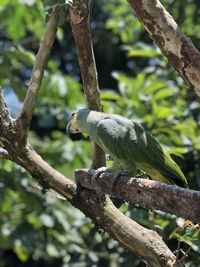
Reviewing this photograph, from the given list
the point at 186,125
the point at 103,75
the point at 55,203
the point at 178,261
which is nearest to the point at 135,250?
the point at 178,261

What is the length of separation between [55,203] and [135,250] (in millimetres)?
2095

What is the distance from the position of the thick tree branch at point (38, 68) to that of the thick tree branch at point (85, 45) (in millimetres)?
100

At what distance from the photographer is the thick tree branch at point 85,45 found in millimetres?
2174

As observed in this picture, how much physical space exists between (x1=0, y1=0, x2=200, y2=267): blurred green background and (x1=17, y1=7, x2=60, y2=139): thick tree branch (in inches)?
33.1

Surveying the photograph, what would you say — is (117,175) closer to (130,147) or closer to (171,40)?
(130,147)

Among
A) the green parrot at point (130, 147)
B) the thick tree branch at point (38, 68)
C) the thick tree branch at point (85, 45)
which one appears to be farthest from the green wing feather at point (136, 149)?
the thick tree branch at point (38, 68)

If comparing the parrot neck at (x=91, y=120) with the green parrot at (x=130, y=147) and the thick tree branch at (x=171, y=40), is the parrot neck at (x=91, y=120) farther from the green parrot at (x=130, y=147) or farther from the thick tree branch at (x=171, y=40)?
the thick tree branch at (x=171, y=40)

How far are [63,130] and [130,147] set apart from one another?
2681mm

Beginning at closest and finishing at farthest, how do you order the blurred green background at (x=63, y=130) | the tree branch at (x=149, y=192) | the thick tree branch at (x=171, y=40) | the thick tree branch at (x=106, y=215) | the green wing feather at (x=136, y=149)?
1. the tree branch at (x=149, y=192)
2. the thick tree branch at (x=171, y=40)
3. the thick tree branch at (x=106, y=215)
4. the green wing feather at (x=136, y=149)
5. the blurred green background at (x=63, y=130)

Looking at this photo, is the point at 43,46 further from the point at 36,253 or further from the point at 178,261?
the point at 36,253

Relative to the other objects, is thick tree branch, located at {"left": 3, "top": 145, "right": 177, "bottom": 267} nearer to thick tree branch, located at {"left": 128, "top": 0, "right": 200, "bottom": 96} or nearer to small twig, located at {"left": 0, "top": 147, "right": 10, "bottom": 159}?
small twig, located at {"left": 0, "top": 147, "right": 10, "bottom": 159}

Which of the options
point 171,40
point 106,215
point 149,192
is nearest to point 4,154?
point 106,215

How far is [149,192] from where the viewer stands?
2072 mm

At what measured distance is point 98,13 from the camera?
5957mm
